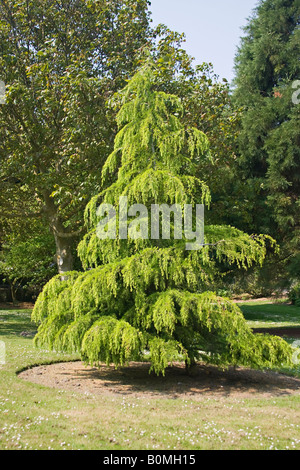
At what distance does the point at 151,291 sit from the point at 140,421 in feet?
10.0

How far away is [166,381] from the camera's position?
7832mm

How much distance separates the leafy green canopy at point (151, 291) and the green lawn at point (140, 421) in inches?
30.7

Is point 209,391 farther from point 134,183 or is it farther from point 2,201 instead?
point 2,201

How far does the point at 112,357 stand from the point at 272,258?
1135 cm

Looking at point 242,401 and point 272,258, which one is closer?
point 242,401

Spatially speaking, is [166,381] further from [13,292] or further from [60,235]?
[13,292]

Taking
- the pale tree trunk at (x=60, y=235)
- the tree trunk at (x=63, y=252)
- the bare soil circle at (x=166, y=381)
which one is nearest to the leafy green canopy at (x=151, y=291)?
the bare soil circle at (x=166, y=381)

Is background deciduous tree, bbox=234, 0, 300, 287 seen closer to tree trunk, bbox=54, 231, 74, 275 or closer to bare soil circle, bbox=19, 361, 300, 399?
tree trunk, bbox=54, 231, 74, 275

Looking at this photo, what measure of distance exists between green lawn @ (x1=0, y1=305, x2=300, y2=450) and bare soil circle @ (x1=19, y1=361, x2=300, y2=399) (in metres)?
0.35

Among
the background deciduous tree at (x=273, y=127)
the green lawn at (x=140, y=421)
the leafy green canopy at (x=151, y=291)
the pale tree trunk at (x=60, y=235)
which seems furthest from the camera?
the pale tree trunk at (x=60, y=235)

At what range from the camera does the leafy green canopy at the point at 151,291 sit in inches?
272

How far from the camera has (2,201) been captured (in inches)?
614

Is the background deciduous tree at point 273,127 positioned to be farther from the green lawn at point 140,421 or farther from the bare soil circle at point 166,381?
the green lawn at point 140,421
